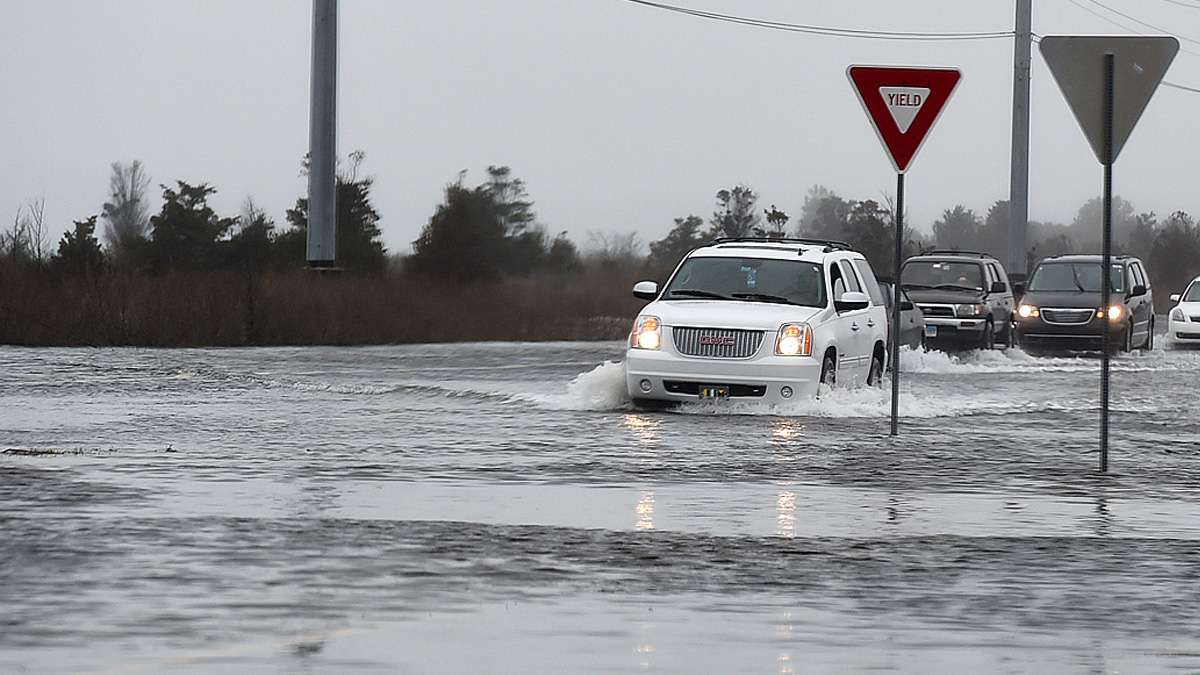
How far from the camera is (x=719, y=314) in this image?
69.3 feet

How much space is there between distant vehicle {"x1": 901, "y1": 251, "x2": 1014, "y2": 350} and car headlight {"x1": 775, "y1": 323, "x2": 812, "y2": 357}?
14.4 meters

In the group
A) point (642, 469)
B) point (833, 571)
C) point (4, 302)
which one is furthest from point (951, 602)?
point (4, 302)

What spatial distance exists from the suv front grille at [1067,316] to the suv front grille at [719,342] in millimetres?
18762

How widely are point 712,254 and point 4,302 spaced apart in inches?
672

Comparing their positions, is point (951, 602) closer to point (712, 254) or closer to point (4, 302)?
point (712, 254)

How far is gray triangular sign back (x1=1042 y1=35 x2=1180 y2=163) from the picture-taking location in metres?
15.2

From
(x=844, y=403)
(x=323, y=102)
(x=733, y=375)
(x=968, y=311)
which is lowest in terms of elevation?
(x=844, y=403)

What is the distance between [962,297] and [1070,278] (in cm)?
370

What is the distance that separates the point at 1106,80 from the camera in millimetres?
15250

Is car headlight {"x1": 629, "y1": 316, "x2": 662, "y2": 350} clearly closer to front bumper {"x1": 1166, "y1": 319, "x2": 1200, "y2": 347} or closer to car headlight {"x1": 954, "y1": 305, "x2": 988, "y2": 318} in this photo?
car headlight {"x1": 954, "y1": 305, "x2": 988, "y2": 318}

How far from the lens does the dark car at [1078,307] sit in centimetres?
3838

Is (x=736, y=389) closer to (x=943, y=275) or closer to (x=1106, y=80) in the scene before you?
(x=1106, y=80)

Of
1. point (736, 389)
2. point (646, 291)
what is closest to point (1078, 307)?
point (646, 291)

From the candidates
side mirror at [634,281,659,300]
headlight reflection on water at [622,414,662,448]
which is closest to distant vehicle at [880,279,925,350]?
side mirror at [634,281,659,300]
